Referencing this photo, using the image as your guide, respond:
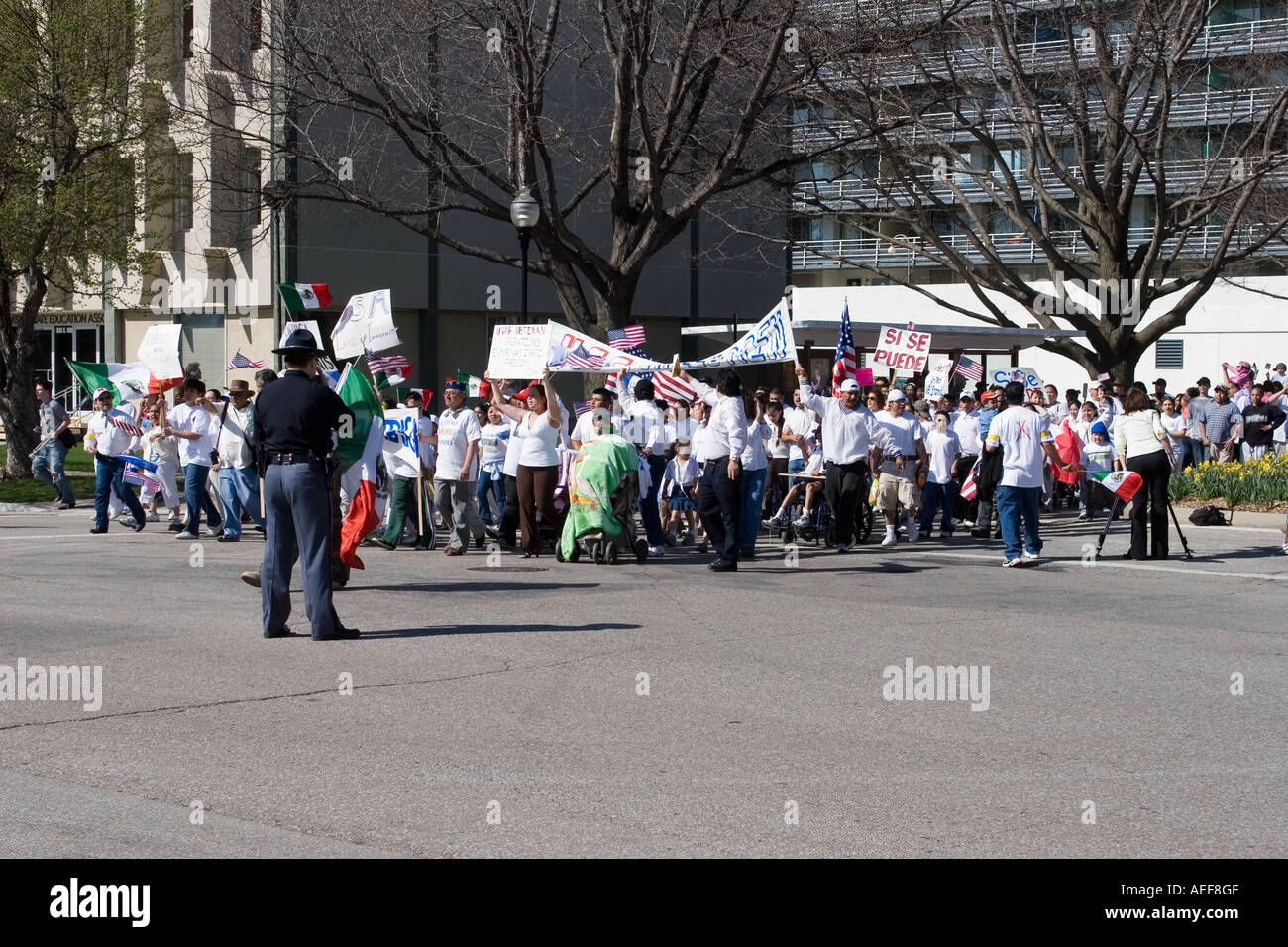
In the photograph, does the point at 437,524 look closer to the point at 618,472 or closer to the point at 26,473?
the point at 618,472

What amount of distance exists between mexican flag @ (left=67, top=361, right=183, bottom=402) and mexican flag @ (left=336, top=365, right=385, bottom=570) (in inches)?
321

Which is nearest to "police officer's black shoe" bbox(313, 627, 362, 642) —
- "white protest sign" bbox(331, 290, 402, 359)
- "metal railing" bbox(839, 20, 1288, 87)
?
"white protest sign" bbox(331, 290, 402, 359)

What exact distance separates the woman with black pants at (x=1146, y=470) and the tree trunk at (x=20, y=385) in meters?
18.8

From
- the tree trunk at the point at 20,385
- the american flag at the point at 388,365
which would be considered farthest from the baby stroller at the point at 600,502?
the tree trunk at the point at 20,385

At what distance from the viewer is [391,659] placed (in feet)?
30.9

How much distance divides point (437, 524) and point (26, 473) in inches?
478

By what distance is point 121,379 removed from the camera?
67.7 ft

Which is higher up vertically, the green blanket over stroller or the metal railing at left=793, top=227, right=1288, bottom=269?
the metal railing at left=793, top=227, right=1288, bottom=269

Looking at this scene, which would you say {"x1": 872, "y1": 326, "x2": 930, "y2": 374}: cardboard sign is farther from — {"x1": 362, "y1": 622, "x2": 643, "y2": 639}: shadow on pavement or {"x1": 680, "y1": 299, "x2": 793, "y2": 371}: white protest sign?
{"x1": 362, "y1": 622, "x2": 643, "y2": 639}: shadow on pavement

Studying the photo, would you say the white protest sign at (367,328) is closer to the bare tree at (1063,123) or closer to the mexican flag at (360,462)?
the mexican flag at (360,462)

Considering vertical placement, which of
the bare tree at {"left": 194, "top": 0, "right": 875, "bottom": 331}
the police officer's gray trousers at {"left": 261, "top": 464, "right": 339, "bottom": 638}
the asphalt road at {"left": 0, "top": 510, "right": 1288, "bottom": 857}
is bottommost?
the asphalt road at {"left": 0, "top": 510, "right": 1288, "bottom": 857}

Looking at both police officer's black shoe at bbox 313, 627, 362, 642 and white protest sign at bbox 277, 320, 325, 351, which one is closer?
police officer's black shoe at bbox 313, 627, 362, 642

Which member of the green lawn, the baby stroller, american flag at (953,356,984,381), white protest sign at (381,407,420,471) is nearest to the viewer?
the baby stroller

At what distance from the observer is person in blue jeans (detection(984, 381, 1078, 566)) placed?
49.7 ft
